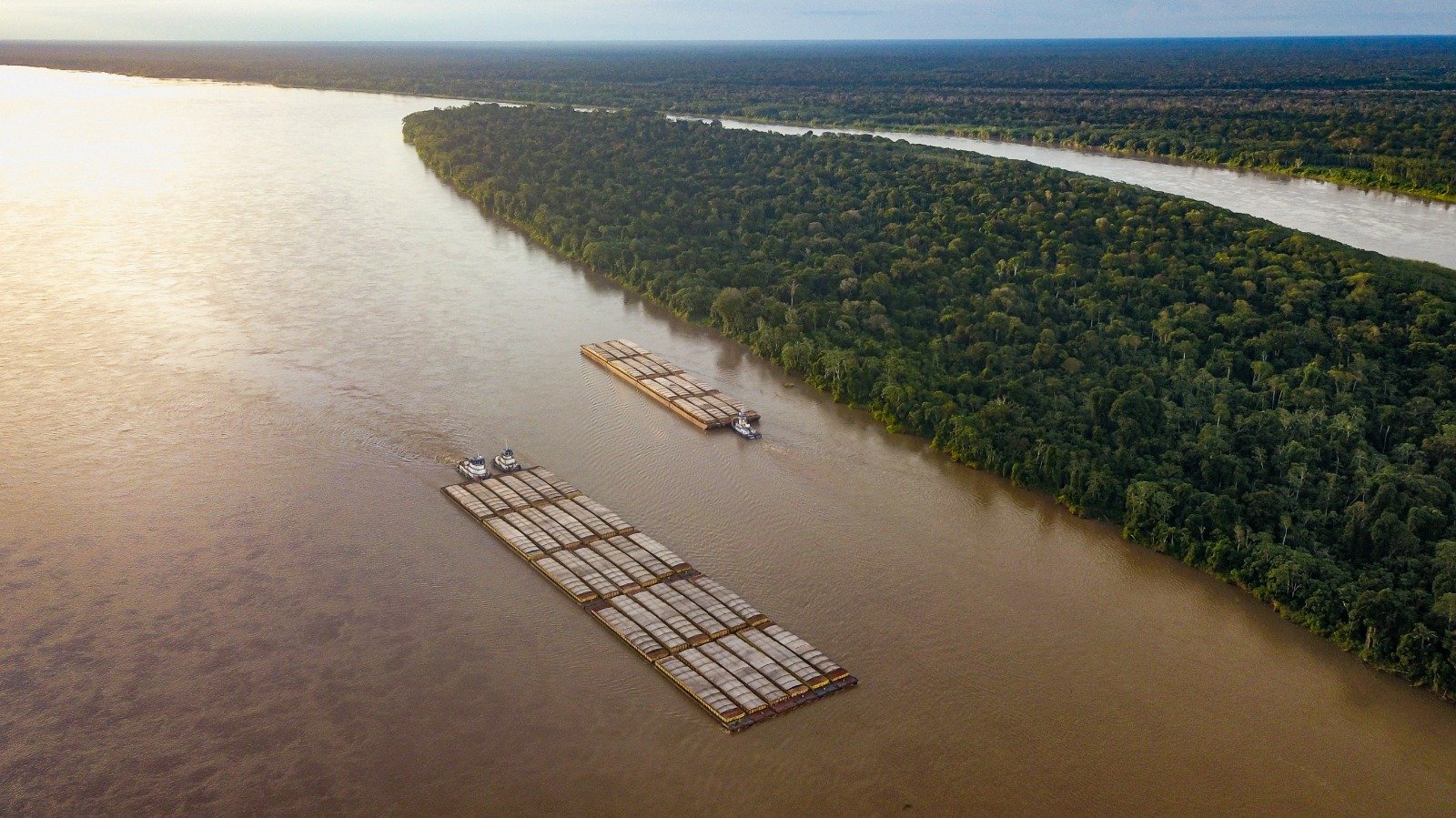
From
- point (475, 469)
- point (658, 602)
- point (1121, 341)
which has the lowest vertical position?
point (658, 602)

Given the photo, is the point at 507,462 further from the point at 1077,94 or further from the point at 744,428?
the point at 1077,94

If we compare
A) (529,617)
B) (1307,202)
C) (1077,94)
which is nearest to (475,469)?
(529,617)

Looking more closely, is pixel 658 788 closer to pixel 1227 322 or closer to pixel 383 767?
pixel 383 767

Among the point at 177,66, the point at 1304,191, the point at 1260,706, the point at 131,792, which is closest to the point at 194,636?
the point at 131,792

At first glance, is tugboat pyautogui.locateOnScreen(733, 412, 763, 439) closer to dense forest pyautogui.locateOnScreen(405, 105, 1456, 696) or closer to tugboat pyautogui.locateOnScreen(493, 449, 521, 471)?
dense forest pyautogui.locateOnScreen(405, 105, 1456, 696)

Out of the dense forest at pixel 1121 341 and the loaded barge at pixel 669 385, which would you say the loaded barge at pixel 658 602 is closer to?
the loaded barge at pixel 669 385

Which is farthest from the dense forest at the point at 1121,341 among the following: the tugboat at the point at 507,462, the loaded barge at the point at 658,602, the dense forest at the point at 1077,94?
the dense forest at the point at 1077,94
